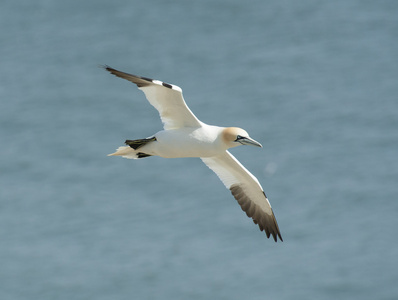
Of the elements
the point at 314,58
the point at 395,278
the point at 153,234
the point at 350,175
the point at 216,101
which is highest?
the point at 314,58

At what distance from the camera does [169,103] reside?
15.8 m

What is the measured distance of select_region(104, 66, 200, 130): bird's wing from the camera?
15570mm

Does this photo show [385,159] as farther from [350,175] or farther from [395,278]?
[395,278]

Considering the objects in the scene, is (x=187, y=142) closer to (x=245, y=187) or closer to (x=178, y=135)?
(x=178, y=135)

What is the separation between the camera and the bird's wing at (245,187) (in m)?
17.6

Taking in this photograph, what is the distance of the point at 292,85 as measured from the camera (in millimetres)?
42125

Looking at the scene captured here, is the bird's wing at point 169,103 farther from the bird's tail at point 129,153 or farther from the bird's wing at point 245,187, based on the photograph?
the bird's wing at point 245,187

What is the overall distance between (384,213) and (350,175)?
230cm

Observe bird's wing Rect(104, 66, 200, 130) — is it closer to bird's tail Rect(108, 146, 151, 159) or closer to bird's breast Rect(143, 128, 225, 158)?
bird's breast Rect(143, 128, 225, 158)

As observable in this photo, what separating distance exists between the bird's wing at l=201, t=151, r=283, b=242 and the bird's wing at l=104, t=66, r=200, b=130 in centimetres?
148

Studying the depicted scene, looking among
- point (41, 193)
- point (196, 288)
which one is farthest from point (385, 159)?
point (41, 193)

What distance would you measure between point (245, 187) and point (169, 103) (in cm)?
287

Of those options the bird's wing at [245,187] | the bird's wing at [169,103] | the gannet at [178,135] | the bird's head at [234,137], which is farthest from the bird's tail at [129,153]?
the bird's wing at [245,187]

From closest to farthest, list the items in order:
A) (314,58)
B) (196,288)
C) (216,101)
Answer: (196,288) → (216,101) → (314,58)
